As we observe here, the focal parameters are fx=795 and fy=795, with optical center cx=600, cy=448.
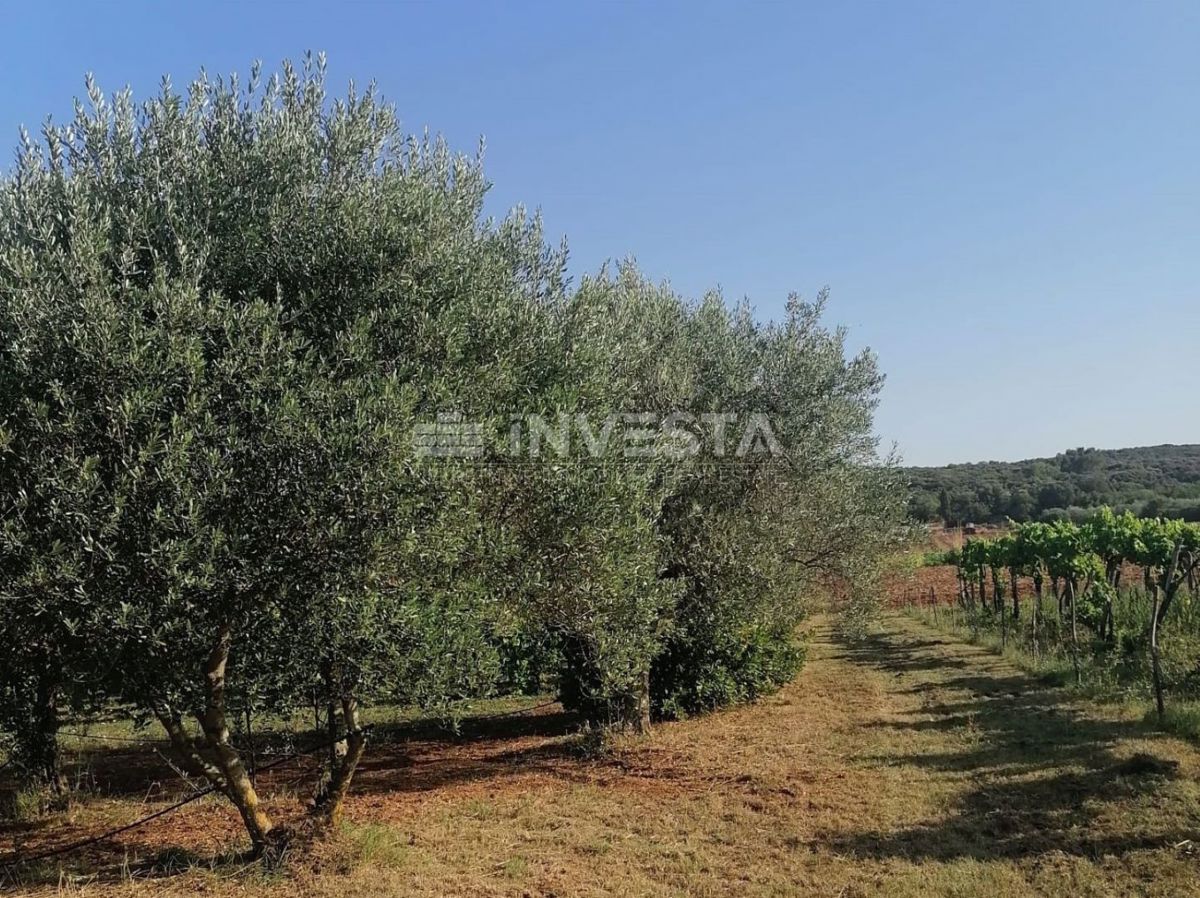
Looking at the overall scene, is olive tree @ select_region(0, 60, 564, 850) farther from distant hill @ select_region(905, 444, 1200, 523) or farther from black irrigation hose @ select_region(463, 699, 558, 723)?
distant hill @ select_region(905, 444, 1200, 523)

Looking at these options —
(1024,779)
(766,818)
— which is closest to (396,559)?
(766,818)

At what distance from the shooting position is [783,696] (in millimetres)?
16547

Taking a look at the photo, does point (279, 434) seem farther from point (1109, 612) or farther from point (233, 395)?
point (1109, 612)

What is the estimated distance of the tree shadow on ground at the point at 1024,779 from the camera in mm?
7398

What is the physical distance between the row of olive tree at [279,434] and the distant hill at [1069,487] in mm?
49021

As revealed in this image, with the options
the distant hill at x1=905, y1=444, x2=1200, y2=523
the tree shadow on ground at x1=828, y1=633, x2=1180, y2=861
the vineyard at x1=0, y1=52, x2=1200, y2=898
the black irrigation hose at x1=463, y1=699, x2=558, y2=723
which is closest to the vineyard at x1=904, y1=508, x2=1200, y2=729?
the vineyard at x1=0, y1=52, x2=1200, y2=898

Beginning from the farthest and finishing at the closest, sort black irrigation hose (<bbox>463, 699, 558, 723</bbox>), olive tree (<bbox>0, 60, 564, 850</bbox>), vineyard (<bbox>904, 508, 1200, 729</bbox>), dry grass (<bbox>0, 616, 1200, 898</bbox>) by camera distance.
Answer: black irrigation hose (<bbox>463, 699, 558, 723</bbox>) → vineyard (<bbox>904, 508, 1200, 729</bbox>) → dry grass (<bbox>0, 616, 1200, 898</bbox>) → olive tree (<bbox>0, 60, 564, 850</bbox>)

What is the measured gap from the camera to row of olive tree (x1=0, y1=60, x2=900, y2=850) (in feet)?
17.1

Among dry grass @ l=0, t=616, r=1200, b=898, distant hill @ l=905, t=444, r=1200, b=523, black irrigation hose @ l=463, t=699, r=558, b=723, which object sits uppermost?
distant hill @ l=905, t=444, r=1200, b=523

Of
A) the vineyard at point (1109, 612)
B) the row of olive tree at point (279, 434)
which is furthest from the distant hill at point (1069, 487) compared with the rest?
the row of olive tree at point (279, 434)

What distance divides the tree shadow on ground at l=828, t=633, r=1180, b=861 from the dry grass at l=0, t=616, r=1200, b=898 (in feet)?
0.12

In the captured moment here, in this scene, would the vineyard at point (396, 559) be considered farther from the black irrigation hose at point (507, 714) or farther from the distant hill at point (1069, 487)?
the distant hill at point (1069, 487)

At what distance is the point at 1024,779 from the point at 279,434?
920 cm

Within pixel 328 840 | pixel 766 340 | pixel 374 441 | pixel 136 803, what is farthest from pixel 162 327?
pixel 766 340
